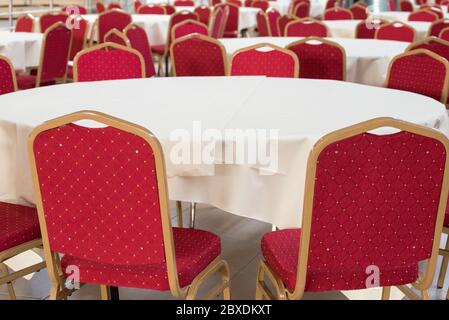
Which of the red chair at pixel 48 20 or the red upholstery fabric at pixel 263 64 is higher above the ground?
the red upholstery fabric at pixel 263 64

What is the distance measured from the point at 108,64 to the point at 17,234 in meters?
1.69

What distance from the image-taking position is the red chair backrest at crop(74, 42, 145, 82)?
3.62m

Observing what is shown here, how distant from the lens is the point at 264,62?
3732mm

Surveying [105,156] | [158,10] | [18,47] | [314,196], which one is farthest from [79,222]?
[158,10]

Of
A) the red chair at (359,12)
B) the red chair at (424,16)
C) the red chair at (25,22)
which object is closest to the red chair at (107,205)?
the red chair at (25,22)

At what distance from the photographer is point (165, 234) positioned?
177 cm

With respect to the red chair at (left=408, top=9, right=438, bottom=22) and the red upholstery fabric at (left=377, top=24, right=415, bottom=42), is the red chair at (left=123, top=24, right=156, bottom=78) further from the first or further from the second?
the red chair at (left=408, top=9, right=438, bottom=22)

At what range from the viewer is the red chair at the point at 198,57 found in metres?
4.27

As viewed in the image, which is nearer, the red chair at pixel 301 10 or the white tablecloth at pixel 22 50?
the white tablecloth at pixel 22 50

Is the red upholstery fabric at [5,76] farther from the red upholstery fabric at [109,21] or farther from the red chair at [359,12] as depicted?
the red chair at [359,12]

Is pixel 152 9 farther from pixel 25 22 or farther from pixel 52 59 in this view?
pixel 52 59

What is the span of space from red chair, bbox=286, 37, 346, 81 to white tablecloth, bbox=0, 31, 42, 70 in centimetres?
249

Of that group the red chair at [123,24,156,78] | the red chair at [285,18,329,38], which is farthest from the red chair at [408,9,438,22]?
the red chair at [123,24,156,78]

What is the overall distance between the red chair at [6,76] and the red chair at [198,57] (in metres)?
1.38
